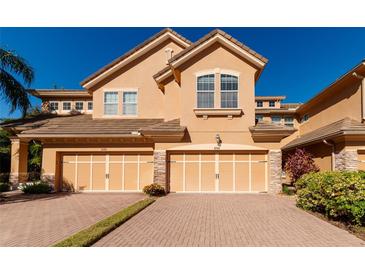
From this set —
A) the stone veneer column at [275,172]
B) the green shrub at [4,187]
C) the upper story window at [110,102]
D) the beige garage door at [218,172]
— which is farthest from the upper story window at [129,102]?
the stone veneer column at [275,172]

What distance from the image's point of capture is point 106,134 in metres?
14.5

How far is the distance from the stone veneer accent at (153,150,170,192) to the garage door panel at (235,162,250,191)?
13.2 feet

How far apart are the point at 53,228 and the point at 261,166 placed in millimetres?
10580

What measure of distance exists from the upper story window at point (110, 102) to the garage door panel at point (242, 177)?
30.0ft

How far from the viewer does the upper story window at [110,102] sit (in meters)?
17.2

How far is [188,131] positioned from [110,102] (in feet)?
21.5

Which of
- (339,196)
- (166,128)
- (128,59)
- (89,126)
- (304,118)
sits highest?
(128,59)

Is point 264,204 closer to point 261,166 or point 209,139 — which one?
point 261,166

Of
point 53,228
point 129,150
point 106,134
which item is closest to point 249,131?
point 129,150

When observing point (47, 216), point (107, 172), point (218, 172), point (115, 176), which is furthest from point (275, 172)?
point (47, 216)

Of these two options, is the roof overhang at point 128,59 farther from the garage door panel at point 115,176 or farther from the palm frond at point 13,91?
the garage door panel at point 115,176

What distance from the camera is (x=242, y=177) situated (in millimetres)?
13969

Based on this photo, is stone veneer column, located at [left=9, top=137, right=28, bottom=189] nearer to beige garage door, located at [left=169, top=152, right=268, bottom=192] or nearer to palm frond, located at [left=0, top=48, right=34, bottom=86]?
palm frond, located at [left=0, top=48, right=34, bottom=86]

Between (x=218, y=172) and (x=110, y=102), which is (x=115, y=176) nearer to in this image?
(x=110, y=102)
